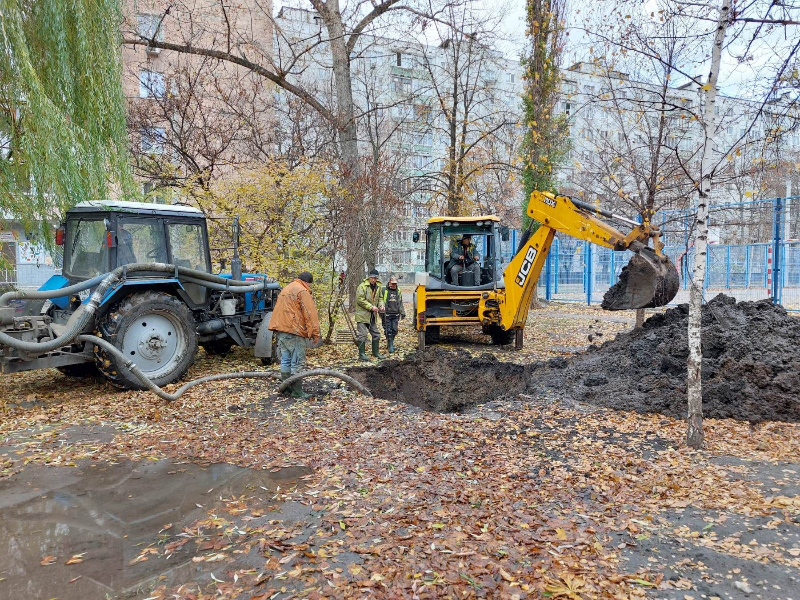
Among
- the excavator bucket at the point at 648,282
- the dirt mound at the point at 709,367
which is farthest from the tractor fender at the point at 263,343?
the excavator bucket at the point at 648,282

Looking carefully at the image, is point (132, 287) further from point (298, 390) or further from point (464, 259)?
point (464, 259)

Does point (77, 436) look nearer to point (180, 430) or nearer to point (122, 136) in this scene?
point (180, 430)

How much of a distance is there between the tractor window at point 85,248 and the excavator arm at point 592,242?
21.6ft

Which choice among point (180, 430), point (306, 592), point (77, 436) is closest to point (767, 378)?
point (306, 592)

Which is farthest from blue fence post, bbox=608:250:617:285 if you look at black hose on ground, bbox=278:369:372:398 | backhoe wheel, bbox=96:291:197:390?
backhoe wheel, bbox=96:291:197:390

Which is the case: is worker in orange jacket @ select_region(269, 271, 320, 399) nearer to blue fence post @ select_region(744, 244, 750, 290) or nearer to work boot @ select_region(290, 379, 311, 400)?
work boot @ select_region(290, 379, 311, 400)

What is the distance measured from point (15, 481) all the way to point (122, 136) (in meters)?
6.09

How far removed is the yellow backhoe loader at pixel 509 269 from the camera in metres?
8.47

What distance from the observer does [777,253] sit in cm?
1302

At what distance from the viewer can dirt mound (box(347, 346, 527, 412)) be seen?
7.91 m

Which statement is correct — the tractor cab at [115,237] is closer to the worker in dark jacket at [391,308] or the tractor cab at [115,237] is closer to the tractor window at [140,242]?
the tractor window at [140,242]

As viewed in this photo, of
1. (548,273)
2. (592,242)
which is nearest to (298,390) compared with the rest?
(592,242)

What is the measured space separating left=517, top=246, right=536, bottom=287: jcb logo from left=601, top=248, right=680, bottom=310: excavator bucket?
163 cm

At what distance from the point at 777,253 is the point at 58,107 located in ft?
48.3
